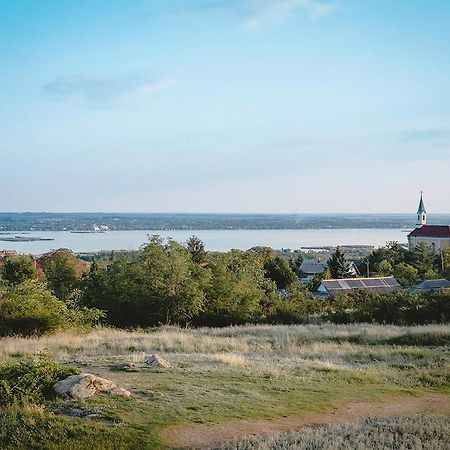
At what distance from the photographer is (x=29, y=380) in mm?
12031

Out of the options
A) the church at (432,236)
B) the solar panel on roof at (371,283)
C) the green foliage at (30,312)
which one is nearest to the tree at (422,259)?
the solar panel on roof at (371,283)

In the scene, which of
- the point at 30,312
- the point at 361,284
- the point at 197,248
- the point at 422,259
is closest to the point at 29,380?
the point at 30,312

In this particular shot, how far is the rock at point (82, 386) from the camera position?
38.3 feet

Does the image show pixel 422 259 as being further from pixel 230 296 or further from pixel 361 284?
pixel 230 296

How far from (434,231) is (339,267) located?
152 feet

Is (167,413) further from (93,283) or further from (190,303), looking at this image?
(93,283)

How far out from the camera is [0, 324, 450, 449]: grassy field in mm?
10155

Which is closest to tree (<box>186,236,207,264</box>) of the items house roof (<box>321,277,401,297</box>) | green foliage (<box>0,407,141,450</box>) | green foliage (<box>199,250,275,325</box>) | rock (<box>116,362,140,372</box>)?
green foliage (<box>199,250,275,325</box>)

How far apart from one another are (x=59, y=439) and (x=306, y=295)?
34540 millimetres

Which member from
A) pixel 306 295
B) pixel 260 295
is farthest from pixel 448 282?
pixel 260 295

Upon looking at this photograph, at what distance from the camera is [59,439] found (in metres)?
9.73

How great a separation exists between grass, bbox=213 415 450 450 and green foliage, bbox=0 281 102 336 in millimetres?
17897

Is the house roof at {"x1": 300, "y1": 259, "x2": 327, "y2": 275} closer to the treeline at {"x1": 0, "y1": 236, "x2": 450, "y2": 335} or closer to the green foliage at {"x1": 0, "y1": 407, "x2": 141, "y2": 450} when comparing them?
the treeline at {"x1": 0, "y1": 236, "x2": 450, "y2": 335}

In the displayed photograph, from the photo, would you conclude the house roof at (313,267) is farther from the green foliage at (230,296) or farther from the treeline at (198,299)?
the green foliage at (230,296)
